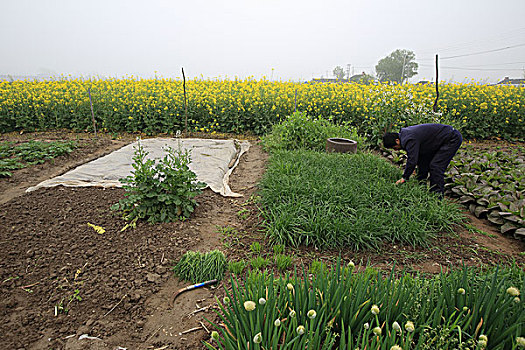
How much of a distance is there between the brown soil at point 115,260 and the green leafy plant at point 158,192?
0.15m

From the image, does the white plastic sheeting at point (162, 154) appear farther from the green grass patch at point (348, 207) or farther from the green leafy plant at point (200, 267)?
the green leafy plant at point (200, 267)

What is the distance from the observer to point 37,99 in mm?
8023

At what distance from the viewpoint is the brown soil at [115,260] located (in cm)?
200

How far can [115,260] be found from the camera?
2.70 metres

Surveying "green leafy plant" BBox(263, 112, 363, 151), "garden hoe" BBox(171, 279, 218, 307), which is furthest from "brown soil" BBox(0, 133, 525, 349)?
"green leafy plant" BBox(263, 112, 363, 151)

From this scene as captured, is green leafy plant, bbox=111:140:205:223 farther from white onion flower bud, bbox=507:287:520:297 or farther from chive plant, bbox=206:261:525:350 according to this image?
white onion flower bud, bbox=507:287:520:297

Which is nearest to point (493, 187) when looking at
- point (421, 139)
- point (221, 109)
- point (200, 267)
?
point (421, 139)

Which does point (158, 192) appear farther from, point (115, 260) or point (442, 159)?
point (442, 159)

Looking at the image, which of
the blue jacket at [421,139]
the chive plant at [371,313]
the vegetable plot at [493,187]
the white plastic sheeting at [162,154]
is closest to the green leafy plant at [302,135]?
the white plastic sheeting at [162,154]

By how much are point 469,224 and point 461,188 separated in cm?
91

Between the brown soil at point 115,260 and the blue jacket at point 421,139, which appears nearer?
the brown soil at point 115,260

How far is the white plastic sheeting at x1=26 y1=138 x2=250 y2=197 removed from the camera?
14.1ft

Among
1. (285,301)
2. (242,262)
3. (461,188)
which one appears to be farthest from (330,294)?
(461,188)

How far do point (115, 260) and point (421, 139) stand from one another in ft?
12.9
